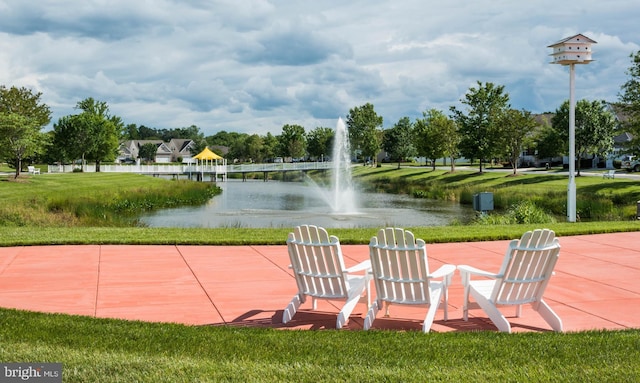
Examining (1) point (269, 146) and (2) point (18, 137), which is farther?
(1) point (269, 146)

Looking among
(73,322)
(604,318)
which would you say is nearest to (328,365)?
(73,322)

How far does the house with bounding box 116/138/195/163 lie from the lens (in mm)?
130500

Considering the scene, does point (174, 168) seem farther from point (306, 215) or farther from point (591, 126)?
point (306, 215)

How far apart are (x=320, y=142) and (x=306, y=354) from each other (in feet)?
348

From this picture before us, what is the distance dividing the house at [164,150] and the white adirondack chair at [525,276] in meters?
126

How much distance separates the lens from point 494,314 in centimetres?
696

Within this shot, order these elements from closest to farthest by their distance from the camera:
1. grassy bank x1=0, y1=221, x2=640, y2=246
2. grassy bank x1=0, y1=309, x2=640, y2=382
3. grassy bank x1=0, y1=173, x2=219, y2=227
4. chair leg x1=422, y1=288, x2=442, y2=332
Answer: grassy bank x1=0, y1=309, x2=640, y2=382 < chair leg x1=422, y1=288, x2=442, y2=332 < grassy bank x1=0, y1=221, x2=640, y2=246 < grassy bank x1=0, y1=173, x2=219, y2=227

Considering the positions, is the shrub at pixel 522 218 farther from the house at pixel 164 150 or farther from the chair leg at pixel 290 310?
the house at pixel 164 150

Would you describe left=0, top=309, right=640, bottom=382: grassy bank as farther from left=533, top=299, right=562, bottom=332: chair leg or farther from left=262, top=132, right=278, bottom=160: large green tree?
left=262, top=132, right=278, bottom=160: large green tree

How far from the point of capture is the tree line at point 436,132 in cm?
4269

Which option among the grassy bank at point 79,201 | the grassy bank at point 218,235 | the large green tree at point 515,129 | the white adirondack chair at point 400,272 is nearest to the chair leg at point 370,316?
the white adirondack chair at point 400,272

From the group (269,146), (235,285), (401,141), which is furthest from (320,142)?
(235,285)

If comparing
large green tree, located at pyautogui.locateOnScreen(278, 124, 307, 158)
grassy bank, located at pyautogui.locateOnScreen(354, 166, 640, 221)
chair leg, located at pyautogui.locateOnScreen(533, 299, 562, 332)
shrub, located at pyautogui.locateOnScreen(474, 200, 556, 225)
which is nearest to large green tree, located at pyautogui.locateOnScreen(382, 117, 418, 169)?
grassy bank, located at pyautogui.locateOnScreen(354, 166, 640, 221)

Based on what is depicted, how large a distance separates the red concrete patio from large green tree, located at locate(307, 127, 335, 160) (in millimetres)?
96692
